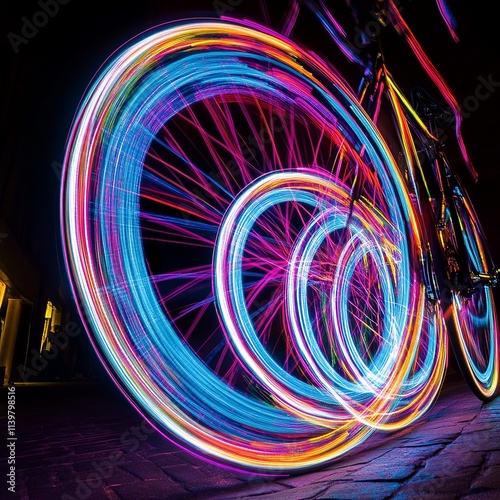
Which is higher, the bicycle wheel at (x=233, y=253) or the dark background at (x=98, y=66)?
the dark background at (x=98, y=66)

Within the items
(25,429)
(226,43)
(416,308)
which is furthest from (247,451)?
(25,429)

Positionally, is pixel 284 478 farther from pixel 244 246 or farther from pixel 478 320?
pixel 478 320

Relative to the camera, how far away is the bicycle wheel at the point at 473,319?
9.56ft

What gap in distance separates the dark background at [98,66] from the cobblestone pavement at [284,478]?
991 mm

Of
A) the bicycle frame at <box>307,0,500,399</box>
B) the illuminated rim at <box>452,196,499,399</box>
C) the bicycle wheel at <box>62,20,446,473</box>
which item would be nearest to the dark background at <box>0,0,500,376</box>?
the bicycle wheel at <box>62,20,446,473</box>

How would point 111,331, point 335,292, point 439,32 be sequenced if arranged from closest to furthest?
1. point 111,331
2. point 335,292
3. point 439,32

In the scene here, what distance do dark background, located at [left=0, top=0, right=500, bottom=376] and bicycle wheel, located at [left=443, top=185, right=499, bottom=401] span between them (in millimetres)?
1828

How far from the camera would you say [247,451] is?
158 centimetres

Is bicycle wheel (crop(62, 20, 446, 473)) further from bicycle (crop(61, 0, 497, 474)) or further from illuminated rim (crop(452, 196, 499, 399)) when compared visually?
illuminated rim (crop(452, 196, 499, 399))

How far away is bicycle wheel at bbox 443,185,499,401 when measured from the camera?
291 centimetres

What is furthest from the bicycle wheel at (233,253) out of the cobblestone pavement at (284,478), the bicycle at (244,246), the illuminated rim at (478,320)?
the illuminated rim at (478,320)

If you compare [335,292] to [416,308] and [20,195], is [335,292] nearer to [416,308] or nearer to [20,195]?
[416,308]

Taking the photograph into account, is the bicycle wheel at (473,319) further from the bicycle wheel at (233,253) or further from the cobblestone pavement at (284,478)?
the cobblestone pavement at (284,478)

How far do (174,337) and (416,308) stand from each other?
1.82m
